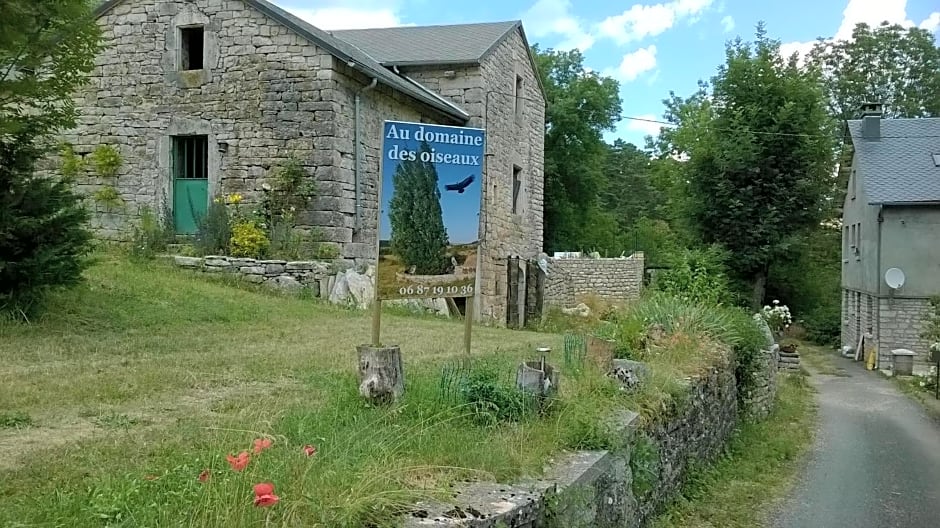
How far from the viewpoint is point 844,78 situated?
4631cm

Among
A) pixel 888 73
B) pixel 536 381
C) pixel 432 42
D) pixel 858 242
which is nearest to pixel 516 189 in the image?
pixel 432 42

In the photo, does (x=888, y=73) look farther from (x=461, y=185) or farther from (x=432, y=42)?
(x=461, y=185)

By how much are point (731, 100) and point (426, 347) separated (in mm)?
25268

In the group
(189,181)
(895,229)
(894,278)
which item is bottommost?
(894,278)

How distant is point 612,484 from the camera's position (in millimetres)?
5219

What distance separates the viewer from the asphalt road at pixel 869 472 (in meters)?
8.29

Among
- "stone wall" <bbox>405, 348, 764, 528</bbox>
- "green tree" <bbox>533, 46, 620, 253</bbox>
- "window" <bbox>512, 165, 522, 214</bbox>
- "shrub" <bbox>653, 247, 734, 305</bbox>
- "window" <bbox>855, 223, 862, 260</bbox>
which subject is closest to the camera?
"stone wall" <bbox>405, 348, 764, 528</bbox>

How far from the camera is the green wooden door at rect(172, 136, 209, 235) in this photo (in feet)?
51.9

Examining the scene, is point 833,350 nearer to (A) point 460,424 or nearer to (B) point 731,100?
(B) point 731,100

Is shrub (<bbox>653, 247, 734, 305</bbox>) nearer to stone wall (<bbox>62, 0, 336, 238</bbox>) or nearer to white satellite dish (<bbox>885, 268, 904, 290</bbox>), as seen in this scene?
stone wall (<bbox>62, 0, 336, 238</bbox>)

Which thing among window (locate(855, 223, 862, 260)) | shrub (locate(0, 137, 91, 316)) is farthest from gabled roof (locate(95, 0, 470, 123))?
window (locate(855, 223, 862, 260))

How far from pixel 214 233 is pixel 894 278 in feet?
63.8

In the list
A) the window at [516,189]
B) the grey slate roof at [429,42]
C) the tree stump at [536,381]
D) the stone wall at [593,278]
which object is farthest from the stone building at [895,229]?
the tree stump at [536,381]

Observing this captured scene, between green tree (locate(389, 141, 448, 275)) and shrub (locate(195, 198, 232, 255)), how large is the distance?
945 centimetres
